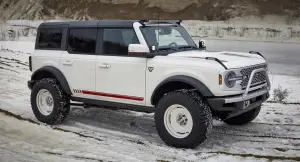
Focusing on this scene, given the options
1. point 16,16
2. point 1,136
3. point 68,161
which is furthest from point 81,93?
point 16,16

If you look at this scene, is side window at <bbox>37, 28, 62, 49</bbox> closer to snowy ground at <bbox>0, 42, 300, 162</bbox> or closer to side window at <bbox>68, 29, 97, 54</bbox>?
side window at <bbox>68, 29, 97, 54</bbox>

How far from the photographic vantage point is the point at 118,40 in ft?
23.2

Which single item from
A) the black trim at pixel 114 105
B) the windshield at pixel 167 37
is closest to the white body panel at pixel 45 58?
the black trim at pixel 114 105

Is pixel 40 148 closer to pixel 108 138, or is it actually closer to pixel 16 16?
pixel 108 138

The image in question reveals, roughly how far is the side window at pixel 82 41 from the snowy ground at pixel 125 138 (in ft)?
4.56

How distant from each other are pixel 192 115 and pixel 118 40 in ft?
6.31

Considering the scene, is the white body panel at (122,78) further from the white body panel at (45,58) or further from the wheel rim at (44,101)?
the wheel rim at (44,101)

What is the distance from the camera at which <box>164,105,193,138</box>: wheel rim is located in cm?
621

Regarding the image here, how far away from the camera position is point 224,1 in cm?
3556

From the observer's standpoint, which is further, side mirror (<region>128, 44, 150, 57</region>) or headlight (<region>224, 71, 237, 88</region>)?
side mirror (<region>128, 44, 150, 57</region>)

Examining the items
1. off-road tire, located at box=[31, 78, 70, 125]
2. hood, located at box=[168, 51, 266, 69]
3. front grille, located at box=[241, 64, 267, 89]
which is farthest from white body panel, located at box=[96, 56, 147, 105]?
front grille, located at box=[241, 64, 267, 89]

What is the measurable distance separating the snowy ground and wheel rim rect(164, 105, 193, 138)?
0.27 m

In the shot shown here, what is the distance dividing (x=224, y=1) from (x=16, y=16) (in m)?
21.2

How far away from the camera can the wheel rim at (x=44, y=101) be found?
7.99 m
